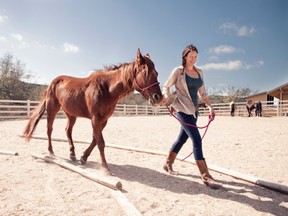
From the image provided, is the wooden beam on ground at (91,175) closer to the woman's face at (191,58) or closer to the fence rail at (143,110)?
the woman's face at (191,58)

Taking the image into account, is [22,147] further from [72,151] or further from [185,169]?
[185,169]

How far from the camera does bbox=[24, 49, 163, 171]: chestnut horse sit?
3.65m

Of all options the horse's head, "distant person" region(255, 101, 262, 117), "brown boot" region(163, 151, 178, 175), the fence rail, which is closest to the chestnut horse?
the horse's head

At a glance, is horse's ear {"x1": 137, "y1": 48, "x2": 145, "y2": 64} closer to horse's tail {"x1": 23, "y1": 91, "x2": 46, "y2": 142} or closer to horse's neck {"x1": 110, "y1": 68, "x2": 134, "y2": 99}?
horse's neck {"x1": 110, "y1": 68, "x2": 134, "y2": 99}

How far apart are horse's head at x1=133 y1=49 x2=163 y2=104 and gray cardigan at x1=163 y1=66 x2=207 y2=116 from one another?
9.0 inches

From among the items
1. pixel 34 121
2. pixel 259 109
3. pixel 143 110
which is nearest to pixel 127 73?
pixel 34 121

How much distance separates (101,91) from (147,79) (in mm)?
1090

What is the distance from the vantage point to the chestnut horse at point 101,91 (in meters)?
3.65

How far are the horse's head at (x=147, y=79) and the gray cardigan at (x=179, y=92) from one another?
9.0 inches

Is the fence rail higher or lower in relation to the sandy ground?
higher

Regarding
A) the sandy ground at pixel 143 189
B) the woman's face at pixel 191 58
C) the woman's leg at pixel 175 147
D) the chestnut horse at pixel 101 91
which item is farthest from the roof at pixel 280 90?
the chestnut horse at pixel 101 91

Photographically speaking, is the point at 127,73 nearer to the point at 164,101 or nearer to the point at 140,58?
the point at 140,58

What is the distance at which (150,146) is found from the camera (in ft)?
22.9

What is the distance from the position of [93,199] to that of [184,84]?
2.05m
